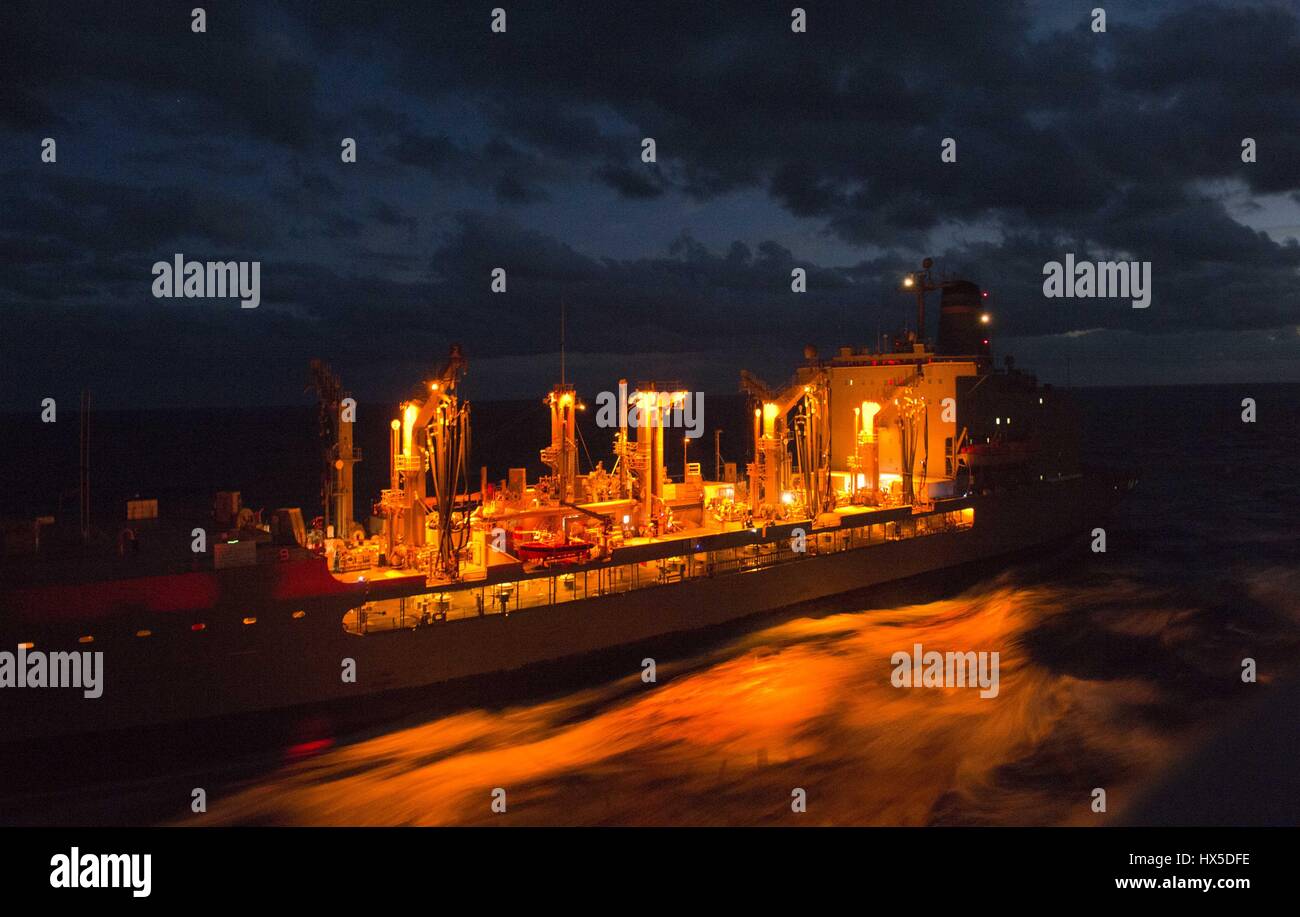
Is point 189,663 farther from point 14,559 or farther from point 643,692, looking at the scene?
point 643,692

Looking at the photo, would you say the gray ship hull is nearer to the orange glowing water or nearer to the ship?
the ship

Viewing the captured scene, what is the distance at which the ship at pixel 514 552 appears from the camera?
14891 mm

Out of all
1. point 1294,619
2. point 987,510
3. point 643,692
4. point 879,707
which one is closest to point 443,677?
point 643,692

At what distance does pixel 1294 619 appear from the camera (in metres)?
26.6

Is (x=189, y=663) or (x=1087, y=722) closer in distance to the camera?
(x=189, y=663)

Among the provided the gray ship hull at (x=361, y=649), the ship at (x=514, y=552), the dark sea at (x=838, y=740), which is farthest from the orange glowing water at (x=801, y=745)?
the ship at (x=514, y=552)

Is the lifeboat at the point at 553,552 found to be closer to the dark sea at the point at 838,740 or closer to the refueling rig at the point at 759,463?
the refueling rig at the point at 759,463

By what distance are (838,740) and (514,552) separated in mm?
9028

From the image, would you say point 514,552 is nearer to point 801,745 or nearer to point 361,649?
point 361,649

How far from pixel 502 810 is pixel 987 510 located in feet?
80.4

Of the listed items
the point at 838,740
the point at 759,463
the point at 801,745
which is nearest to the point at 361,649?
the point at 801,745

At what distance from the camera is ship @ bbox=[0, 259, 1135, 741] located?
14.9 meters

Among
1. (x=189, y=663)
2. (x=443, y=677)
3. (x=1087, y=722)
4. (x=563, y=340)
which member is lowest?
(x=1087, y=722)

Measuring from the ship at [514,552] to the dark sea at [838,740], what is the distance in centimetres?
97
